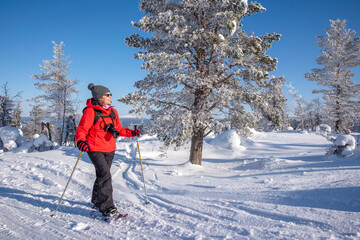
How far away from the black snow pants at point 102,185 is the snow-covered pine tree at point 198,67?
135 inches

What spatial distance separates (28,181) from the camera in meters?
5.30

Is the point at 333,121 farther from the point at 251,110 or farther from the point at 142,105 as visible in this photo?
the point at 142,105

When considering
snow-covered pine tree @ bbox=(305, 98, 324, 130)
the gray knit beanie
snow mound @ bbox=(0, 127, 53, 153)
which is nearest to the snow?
the gray knit beanie

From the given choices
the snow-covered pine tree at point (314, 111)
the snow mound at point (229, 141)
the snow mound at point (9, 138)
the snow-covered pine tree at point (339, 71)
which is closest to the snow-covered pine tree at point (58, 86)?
the snow mound at point (9, 138)

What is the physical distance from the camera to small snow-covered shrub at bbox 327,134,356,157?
21.7ft

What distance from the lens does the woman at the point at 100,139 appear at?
10.4 ft

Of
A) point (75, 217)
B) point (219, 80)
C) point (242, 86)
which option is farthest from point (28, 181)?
point (242, 86)

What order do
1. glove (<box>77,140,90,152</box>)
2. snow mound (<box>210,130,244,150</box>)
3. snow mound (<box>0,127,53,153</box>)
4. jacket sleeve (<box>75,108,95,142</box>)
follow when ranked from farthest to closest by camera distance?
snow mound (<box>0,127,53,153</box>) → snow mound (<box>210,130,244,150</box>) → jacket sleeve (<box>75,108,95,142</box>) → glove (<box>77,140,90,152</box>)

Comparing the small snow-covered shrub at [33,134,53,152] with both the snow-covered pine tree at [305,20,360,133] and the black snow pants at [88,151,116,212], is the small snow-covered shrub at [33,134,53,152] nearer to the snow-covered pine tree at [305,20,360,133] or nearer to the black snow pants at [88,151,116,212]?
the black snow pants at [88,151,116,212]

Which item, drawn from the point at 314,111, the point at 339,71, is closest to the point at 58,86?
the point at 339,71

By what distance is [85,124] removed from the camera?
10.6 feet

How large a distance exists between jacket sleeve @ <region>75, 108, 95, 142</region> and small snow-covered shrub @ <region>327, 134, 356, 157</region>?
311 inches

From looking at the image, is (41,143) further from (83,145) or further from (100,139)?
(83,145)

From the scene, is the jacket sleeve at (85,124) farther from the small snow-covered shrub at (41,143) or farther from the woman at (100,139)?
the small snow-covered shrub at (41,143)
